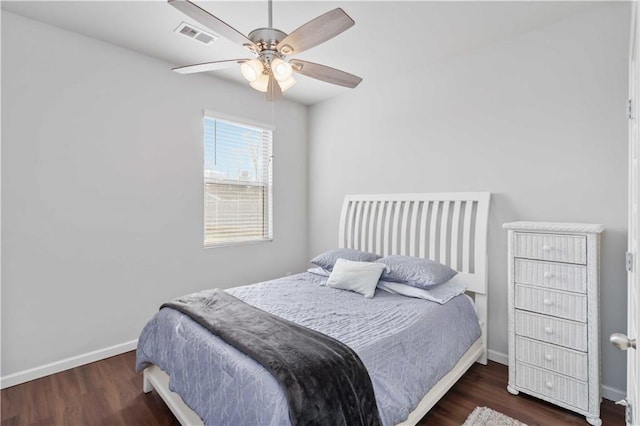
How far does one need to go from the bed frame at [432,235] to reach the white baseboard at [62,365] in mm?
782

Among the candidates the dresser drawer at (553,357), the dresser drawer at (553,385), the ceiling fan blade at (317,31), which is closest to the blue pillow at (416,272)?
the dresser drawer at (553,357)

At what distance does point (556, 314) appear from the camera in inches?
82.8

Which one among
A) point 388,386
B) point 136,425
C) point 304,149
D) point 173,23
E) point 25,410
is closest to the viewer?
point 388,386

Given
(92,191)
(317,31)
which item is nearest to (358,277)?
(317,31)

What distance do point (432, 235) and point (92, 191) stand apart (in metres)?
3.01

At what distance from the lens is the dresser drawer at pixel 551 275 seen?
2.02 metres

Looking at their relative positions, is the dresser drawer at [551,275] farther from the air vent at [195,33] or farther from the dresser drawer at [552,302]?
the air vent at [195,33]

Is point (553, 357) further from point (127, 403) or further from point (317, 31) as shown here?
point (127, 403)

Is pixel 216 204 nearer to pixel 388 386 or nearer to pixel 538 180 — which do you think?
pixel 388 386

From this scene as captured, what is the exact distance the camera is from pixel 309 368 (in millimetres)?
1396

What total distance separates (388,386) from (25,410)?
2.35 meters

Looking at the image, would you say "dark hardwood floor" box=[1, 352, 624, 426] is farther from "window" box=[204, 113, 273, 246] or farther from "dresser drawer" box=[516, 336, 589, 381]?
"window" box=[204, 113, 273, 246]

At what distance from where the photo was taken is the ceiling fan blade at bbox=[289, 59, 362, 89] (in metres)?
1.94

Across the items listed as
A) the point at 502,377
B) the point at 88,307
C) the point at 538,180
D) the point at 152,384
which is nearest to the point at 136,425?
the point at 152,384
